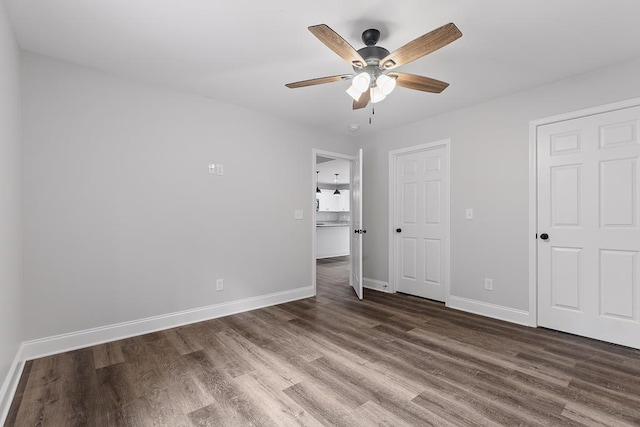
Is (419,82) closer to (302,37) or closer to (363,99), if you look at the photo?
(363,99)

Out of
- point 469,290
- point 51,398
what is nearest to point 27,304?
point 51,398

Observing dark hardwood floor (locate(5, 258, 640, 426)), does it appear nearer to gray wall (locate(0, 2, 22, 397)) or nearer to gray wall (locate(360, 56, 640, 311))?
gray wall (locate(0, 2, 22, 397))

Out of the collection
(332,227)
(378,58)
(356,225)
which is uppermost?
(378,58)

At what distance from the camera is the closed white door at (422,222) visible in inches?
157

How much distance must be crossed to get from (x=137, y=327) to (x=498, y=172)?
13.4 ft

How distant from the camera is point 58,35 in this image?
2227 millimetres

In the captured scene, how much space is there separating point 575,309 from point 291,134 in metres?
3.69

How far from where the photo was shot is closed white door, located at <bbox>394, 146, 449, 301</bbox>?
3.99 metres

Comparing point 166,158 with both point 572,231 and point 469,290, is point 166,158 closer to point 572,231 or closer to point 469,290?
point 469,290

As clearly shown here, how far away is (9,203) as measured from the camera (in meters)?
2.00

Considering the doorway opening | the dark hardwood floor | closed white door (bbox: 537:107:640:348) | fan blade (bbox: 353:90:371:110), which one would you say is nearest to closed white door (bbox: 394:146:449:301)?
the doorway opening

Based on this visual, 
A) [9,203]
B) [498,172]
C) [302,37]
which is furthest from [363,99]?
[9,203]

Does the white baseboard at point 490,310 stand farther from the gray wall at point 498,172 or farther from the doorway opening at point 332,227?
the doorway opening at point 332,227

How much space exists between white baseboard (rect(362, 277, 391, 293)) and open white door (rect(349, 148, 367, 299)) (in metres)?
0.23
